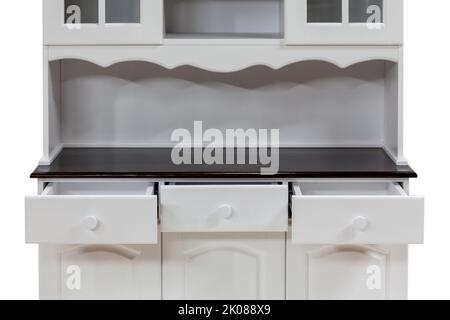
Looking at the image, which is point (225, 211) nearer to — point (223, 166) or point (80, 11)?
point (223, 166)

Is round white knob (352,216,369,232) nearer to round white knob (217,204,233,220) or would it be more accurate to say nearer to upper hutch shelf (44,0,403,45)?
round white knob (217,204,233,220)

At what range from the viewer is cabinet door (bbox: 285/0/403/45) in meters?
3.40

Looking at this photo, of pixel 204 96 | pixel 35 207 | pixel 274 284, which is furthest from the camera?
pixel 204 96

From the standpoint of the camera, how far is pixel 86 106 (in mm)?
3795

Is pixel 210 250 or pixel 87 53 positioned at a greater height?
pixel 87 53

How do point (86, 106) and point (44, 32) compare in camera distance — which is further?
point (86, 106)

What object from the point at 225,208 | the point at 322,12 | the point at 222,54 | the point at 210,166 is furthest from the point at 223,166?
the point at 322,12

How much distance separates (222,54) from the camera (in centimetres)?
344

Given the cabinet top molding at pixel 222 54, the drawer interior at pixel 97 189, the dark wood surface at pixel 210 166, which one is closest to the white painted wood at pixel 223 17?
the cabinet top molding at pixel 222 54

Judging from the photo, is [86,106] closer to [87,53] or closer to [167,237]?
[87,53]

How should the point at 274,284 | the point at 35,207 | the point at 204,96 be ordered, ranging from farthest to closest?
the point at 204,96 → the point at 274,284 → the point at 35,207

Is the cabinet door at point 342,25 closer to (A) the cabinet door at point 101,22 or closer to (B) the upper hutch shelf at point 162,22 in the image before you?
(B) the upper hutch shelf at point 162,22

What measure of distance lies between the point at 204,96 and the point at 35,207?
899 millimetres
